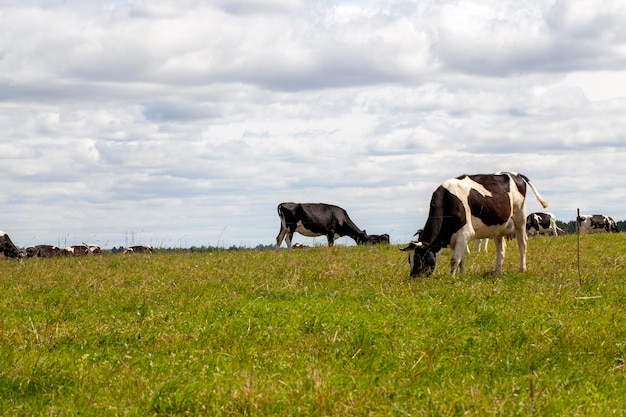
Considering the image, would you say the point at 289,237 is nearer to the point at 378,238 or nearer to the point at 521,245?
the point at 378,238

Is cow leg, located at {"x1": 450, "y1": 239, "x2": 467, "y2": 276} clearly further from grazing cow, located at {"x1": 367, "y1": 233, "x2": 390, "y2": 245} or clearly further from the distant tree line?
the distant tree line

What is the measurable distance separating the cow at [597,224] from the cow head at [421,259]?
3401 cm

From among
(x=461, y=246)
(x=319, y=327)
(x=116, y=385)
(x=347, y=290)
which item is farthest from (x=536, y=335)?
(x=461, y=246)

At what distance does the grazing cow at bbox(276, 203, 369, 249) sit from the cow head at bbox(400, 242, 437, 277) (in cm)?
1844

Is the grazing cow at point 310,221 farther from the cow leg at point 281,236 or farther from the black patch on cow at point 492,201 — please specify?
the black patch on cow at point 492,201

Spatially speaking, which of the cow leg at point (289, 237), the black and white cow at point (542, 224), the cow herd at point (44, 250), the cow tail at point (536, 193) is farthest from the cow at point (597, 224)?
the cow tail at point (536, 193)

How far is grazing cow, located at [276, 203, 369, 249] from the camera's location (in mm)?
37062

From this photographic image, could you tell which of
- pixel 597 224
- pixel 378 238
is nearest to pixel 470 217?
pixel 378 238

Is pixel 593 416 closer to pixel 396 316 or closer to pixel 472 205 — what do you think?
pixel 396 316

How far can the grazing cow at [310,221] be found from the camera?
37.1 m

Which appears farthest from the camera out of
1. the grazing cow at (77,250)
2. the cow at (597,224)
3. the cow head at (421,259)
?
the cow at (597,224)

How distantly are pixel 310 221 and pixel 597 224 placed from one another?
21406 mm

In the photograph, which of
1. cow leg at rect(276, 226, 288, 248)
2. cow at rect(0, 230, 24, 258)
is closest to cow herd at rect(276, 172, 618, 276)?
cow leg at rect(276, 226, 288, 248)

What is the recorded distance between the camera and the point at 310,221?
122 feet
